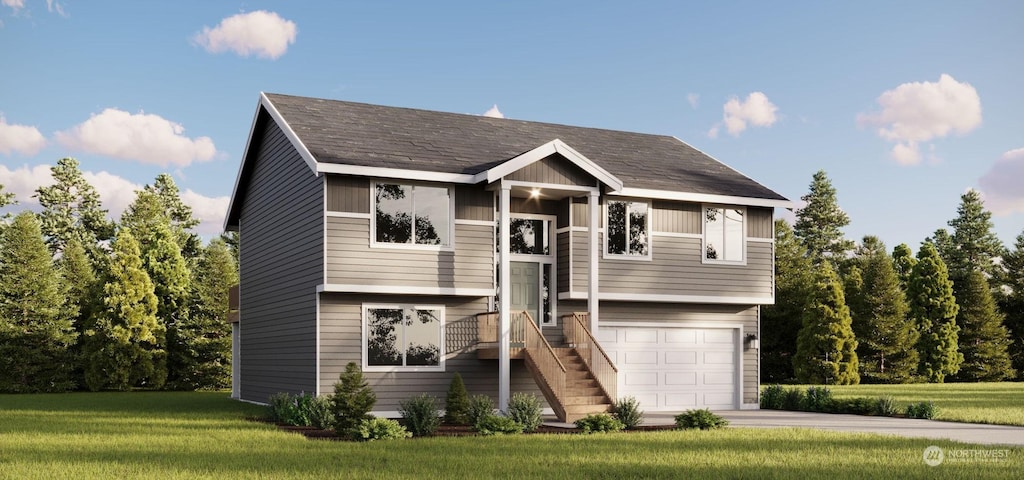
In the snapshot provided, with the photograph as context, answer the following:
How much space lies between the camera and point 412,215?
22188mm

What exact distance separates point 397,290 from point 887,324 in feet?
98.5

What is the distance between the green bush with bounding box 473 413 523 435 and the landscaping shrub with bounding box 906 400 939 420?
9.73 m

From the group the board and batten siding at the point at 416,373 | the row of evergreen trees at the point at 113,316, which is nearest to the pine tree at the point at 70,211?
the row of evergreen trees at the point at 113,316

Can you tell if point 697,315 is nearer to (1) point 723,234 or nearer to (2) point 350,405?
(1) point 723,234

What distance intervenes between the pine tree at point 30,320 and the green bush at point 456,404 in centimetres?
2185

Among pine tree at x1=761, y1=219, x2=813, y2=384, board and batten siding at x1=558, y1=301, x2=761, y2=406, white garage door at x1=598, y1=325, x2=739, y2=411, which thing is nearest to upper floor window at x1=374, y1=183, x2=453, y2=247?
board and batten siding at x1=558, y1=301, x2=761, y2=406

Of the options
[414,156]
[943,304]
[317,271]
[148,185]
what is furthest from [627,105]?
[148,185]

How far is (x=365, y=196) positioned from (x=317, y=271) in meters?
1.91

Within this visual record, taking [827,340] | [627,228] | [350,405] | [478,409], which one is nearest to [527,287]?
[627,228]

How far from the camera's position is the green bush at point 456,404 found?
2031cm

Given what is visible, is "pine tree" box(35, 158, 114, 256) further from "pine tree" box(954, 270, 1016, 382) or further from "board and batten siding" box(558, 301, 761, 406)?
"pine tree" box(954, 270, 1016, 382)

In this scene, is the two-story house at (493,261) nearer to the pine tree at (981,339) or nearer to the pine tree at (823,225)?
the pine tree at (981,339)

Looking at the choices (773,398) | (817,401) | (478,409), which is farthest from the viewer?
(773,398)

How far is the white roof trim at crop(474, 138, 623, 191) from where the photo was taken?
2177 cm
